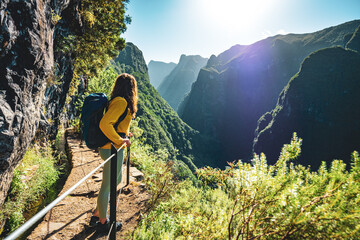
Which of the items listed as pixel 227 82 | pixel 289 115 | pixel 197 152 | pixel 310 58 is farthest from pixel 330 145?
pixel 227 82

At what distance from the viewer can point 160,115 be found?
7375 cm

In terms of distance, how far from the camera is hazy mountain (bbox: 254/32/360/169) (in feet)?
201

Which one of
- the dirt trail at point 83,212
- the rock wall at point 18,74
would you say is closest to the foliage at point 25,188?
the rock wall at point 18,74

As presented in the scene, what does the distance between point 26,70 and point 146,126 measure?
149 ft

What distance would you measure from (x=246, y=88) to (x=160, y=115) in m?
81.3

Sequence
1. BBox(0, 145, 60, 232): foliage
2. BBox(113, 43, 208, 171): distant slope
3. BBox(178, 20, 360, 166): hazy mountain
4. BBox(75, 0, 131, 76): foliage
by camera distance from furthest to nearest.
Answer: BBox(178, 20, 360, 166): hazy mountain < BBox(113, 43, 208, 171): distant slope < BBox(75, 0, 131, 76): foliage < BBox(0, 145, 60, 232): foliage

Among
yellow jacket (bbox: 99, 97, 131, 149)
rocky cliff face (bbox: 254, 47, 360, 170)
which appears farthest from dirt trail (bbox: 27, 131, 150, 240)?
rocky cliff face (bbox: 254, 47, 360, 170)

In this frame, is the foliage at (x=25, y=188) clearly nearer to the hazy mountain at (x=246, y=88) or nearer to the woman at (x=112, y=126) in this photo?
the woman at (x=112, y=126)

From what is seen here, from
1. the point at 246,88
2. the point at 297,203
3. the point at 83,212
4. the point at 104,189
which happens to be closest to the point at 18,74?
the point at 104,189

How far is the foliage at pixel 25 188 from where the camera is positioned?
2729 millimetres

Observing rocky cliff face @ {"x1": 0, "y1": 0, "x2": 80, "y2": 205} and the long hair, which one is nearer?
the long hair

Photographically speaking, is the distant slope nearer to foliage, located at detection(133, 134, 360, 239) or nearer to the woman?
the woman

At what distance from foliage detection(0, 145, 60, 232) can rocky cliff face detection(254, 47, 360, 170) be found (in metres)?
74.4

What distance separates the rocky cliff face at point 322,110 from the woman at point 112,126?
7425 cm
